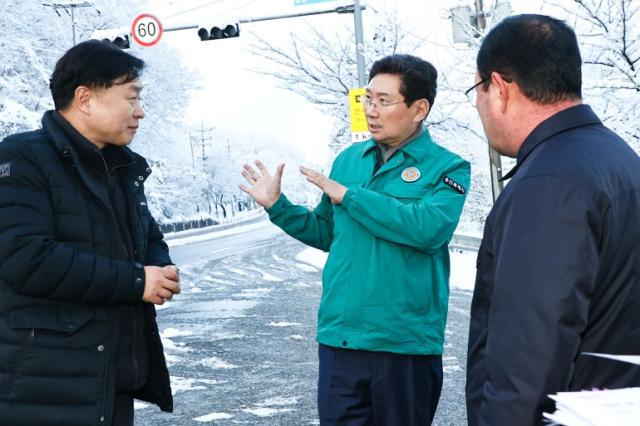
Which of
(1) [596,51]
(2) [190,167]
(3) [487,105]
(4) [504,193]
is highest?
(1) [596,51]

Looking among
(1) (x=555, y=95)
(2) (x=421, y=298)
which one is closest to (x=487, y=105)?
(1) (x=555, y=95)

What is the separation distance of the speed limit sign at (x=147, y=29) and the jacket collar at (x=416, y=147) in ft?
42.0

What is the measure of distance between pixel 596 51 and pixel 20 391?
1173 centimetres

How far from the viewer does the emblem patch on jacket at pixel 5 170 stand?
2334 millimetres

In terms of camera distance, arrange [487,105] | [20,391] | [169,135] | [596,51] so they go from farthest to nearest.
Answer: [169,135]
[596,51]
[20,391]
[487,105]

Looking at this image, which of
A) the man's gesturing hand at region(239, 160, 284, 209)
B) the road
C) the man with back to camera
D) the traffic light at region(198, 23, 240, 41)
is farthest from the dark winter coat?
the traffic light at region(198, 23, 240, 41)

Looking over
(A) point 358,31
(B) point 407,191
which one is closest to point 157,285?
(B) point 407,191

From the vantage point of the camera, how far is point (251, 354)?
7453 millimetres

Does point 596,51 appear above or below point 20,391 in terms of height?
above

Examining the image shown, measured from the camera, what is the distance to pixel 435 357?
3.02m

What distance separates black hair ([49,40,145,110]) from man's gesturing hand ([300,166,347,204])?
2.67ft

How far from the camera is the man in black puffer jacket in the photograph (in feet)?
7.63

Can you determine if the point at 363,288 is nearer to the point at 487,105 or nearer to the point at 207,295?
the point at 487,105

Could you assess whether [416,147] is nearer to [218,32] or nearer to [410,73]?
[410,73]
